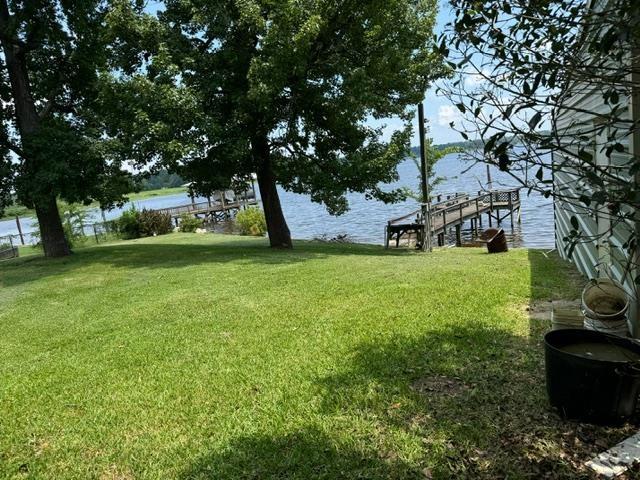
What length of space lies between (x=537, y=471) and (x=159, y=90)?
1149 cm

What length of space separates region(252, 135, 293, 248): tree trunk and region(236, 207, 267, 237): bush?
10016mm

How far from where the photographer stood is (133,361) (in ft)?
16.1

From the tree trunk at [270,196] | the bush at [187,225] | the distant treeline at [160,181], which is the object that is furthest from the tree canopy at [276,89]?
the bush at [187,225]

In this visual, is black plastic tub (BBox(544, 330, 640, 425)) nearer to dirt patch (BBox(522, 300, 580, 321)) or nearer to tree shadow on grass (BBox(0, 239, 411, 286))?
dirt patch (BBox(522, 300, 580, 321))

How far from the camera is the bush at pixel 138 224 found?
25031 mm

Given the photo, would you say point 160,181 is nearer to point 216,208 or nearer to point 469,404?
point 216,208

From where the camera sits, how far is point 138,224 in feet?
82.1

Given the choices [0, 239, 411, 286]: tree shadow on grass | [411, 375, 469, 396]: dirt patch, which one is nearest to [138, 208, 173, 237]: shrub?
[0, 239, 411, 286]: tree shadow on grass

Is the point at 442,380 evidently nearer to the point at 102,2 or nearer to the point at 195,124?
the point at 195,124

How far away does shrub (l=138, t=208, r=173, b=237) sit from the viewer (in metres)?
25.2

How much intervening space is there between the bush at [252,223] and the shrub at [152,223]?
3998mm

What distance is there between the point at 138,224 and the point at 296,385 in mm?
23136

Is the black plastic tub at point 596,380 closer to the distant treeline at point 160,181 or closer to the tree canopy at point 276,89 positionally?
the tree canopy at point 276,89

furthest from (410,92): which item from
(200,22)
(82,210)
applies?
(82,210)
